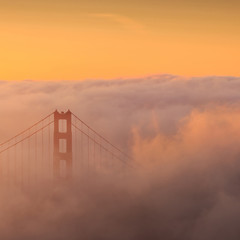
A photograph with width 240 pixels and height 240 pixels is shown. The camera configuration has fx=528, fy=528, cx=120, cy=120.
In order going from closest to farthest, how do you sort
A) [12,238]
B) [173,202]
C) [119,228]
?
[12,238]
[119,228]
[173,202]

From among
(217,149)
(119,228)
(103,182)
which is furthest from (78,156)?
(119,228)

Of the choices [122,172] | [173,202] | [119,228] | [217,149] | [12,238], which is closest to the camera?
[12,238]

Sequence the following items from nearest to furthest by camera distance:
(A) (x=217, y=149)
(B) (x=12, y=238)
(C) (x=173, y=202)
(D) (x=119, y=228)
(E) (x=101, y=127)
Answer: (B) (x=12, y=238)
(D) (x=119, y=228)
(C) (x=173, y=202)
(A) (x=217, y=149)
(E) (x=101, y=127)

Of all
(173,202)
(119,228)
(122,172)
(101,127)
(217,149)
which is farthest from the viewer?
(101,127)

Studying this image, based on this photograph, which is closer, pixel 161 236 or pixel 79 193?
pixel 161 236

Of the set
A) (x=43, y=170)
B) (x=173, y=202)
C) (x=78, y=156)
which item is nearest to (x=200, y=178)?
(x=173, y=202)

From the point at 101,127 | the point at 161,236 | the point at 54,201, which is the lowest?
the point at 161,236

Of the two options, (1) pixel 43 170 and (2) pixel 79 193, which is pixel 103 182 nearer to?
(2) pixel 79 193

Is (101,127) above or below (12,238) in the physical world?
above

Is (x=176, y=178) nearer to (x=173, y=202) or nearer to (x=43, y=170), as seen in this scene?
(x=173, y=202)
